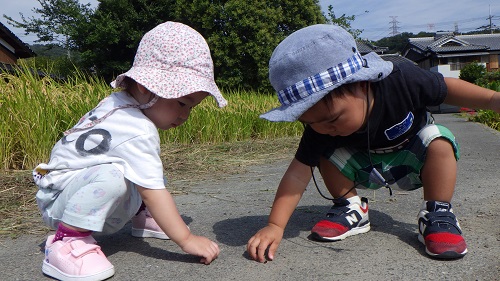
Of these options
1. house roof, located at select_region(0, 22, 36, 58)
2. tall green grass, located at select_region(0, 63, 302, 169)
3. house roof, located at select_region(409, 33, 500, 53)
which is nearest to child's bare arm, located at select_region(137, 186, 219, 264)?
tall green grass, located at select_region(0, 63, 302, 169)

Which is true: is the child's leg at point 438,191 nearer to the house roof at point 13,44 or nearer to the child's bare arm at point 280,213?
the child's bare arm at point 280,213

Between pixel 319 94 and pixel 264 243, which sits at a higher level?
pixel 319 94

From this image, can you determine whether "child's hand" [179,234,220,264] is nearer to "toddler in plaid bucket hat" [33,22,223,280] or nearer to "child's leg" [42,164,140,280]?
"toddler in plaid bucket hat" [33,22,223,280]

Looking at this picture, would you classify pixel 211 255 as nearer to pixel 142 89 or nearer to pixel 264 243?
pixel 264 243

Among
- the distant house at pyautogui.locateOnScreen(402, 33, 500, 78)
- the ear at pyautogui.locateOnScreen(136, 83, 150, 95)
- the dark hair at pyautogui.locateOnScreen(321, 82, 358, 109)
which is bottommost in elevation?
the distant house at pyautogui.locateOnScreen(402, 33, 500, 78)

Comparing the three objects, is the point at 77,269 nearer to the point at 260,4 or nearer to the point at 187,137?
the point at 187,137

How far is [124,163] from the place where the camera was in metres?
1.50

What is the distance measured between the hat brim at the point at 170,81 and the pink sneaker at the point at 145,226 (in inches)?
21.5

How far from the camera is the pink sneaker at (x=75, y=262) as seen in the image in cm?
139

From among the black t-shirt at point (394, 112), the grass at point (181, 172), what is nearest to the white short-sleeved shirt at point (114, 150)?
the grass at point (181, 172)

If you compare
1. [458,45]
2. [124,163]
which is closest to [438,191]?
[124,163]

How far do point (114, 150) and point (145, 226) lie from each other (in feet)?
1.51

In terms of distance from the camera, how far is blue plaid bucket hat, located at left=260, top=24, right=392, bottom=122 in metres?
1.43

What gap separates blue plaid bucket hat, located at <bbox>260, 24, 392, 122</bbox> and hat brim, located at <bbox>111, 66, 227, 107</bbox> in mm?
275
